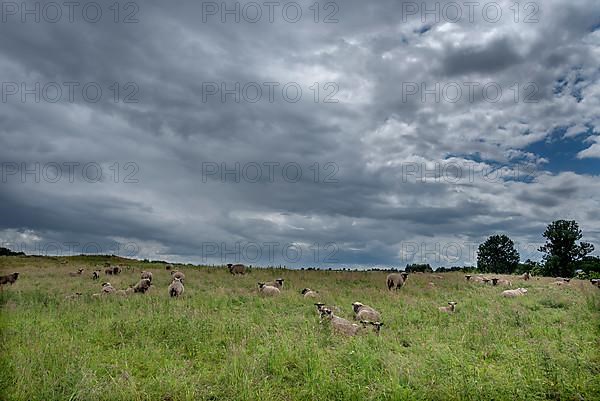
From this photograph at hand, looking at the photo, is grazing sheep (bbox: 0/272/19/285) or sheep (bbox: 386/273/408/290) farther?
sheep (bbox: 386/273/408/290)

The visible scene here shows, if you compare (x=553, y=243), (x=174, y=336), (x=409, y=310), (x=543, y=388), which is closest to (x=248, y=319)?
(x=174, y=336)

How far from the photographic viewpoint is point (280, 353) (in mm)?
10688

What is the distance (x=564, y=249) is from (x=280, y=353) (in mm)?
73158

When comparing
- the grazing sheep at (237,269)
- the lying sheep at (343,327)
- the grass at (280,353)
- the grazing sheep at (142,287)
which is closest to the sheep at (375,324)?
the grass at (280,353)

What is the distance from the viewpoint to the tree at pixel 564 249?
66875 mm

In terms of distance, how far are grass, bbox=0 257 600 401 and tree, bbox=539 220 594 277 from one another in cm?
5555

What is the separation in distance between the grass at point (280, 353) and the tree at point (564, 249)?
5555 centimetres

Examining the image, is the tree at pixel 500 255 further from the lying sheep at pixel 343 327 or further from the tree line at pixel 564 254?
the lying sheep at pixel 343 327

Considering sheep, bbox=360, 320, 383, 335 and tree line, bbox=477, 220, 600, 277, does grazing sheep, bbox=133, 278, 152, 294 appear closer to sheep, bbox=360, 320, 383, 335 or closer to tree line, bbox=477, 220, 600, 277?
sheep, bbox=360, 320, 383, 335

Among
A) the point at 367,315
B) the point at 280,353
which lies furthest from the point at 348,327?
the point at 280,353

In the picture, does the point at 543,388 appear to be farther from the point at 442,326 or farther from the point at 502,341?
the point at 442,326

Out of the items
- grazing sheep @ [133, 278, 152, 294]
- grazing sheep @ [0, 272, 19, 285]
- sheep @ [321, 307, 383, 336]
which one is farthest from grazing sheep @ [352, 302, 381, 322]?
grazing sheep @ [0, 272, 19, 285]

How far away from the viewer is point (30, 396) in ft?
27.7

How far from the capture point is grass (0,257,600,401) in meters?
8.97
